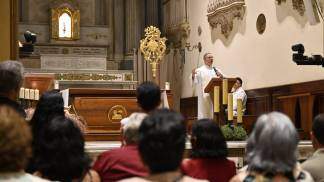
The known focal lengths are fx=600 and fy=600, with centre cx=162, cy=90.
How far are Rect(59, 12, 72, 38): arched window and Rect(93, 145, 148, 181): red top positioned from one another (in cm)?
1609

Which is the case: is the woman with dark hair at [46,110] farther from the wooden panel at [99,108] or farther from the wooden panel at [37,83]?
the wooden panel at [99,108]

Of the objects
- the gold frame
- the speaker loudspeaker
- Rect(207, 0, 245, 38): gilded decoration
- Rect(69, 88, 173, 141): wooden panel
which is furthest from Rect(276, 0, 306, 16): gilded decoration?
the gold frame

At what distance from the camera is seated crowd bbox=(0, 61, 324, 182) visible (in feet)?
7.75

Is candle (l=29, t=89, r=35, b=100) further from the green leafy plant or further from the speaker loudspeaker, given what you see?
the speaker loudspeaker

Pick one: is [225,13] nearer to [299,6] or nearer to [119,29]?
[299,6]

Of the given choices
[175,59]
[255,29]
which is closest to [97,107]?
[255,29]

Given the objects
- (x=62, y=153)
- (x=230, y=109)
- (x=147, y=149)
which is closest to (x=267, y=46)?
(x=230, y=109)

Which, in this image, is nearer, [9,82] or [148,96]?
[148,96]

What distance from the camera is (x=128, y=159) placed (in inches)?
128

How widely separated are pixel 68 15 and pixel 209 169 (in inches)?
645

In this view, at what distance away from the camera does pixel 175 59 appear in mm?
17797

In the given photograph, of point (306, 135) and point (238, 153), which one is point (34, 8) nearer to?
point (306, 135)

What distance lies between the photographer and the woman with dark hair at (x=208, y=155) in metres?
3.40

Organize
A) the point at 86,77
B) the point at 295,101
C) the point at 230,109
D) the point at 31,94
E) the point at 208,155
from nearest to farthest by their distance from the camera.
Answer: the point at 208,155
the point at 31,94
the point at 230,109
the point at 295,101
the point at 86,77
